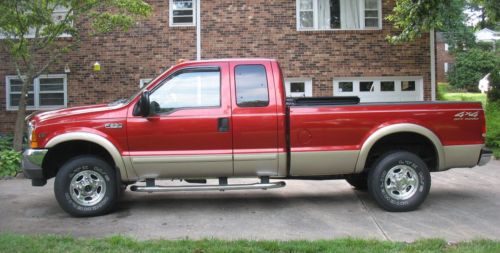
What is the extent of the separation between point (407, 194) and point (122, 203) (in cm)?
397

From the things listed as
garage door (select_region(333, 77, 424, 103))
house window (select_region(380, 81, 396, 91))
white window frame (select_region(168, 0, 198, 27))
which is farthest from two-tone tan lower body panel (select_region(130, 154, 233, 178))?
house window (select_region(380, 81, 396, 91))

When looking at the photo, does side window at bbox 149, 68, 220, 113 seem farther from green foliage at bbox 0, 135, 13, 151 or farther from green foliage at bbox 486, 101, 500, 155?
green foliage at bbox 486, 101, 500, 155

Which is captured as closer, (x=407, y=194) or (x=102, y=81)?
(x=407, y=194)

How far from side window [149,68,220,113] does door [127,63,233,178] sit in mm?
13

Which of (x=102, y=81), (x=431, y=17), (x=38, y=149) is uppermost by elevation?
(x=431, y=17)

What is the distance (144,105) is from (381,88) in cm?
1117

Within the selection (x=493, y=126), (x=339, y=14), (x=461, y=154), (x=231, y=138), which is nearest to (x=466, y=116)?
(x=461, y=154)

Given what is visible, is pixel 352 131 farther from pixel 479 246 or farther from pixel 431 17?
pixel 431 17

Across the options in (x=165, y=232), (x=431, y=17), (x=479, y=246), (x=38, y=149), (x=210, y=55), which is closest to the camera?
(x=479, y=246)

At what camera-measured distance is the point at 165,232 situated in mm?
6199

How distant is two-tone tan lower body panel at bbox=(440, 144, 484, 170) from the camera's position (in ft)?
23.5

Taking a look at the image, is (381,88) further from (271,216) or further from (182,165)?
(182,165)

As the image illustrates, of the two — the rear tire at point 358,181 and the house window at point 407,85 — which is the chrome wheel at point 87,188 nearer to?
the rear tire at point 358,181

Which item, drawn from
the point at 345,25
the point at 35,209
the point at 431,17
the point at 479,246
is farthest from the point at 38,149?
the point at 345,25
